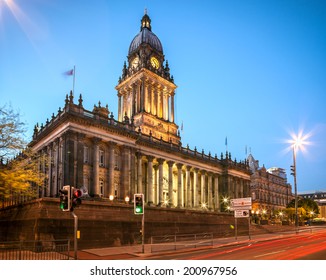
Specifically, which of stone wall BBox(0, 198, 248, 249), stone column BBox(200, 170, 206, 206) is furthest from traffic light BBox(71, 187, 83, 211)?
stone column BBox(200, 170, 206, 206)

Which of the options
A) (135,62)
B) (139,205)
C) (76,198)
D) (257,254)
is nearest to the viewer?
(76,198)

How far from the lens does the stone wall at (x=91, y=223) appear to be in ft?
95.8

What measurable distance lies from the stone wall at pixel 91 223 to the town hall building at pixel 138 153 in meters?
8.06

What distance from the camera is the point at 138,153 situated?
186 feet

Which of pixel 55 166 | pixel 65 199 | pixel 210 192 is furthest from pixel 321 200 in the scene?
pixel 65 199

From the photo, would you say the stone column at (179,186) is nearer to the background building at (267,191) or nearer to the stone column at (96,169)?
the stone column at (96,169)

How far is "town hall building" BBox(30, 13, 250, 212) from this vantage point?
153 feet

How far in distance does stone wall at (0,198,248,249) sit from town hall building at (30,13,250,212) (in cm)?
806

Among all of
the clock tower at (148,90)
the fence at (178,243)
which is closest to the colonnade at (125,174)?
the clock tower at (148,90)

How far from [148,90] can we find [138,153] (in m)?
25.3

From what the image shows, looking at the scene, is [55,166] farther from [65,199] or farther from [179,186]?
[65,199]

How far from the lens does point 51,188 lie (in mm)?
49719
